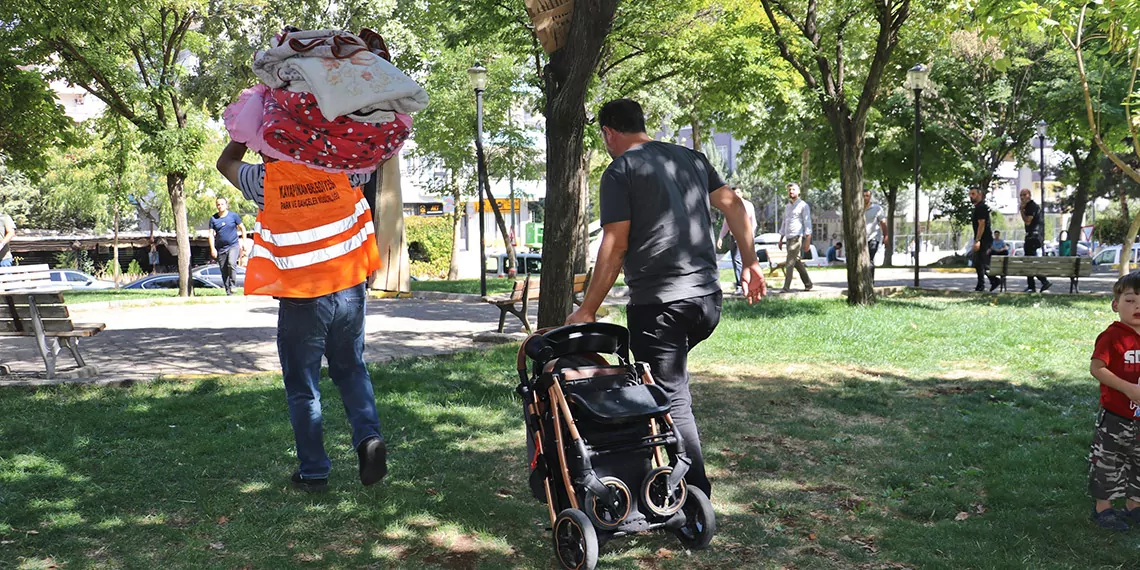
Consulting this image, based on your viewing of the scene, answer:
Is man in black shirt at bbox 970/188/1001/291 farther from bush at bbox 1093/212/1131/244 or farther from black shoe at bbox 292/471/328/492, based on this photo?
bush at bbox 1093/212/1131/244

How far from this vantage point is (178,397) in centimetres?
693

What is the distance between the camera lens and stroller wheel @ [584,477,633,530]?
3.67m

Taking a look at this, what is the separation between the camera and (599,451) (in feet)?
12.3

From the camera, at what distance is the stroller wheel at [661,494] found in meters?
3.73

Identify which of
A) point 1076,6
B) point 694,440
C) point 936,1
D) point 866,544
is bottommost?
point 866,544

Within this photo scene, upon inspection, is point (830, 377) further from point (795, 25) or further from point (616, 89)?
point (616, 89)

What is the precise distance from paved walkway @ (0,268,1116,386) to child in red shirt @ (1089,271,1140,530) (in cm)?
649

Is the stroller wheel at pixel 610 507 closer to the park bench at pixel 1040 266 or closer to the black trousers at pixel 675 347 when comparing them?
the black trousers at pixel 675 347

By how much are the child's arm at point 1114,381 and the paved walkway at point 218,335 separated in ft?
21.3

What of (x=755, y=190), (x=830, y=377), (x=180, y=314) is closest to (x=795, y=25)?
(x=830, y=377)

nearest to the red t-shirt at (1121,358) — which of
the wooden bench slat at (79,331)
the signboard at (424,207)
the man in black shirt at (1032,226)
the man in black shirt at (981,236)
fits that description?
the wooden bench slat at (79,331)

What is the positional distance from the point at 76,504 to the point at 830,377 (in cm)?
590

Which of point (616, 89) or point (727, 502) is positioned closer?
point (727, 502)

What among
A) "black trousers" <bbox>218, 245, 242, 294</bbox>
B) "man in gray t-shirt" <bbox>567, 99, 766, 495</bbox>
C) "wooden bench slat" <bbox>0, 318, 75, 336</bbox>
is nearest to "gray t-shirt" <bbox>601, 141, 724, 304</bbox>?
"man in gray t-shirt" <bbox>567, 99, 766, 495</bbox>
